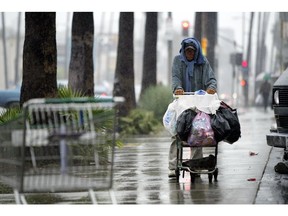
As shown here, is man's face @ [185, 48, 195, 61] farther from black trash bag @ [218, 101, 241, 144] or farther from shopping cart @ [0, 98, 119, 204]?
shopping cart @ [0, 98, 119, 204]

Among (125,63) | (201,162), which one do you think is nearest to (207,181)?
(201,162)

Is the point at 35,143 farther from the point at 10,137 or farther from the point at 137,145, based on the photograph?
the point at 137,145

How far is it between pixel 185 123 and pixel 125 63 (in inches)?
582

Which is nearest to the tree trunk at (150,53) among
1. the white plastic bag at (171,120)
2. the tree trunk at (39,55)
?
the tree trunk at (39,55)

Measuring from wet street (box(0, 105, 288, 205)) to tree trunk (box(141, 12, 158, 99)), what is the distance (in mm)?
13070

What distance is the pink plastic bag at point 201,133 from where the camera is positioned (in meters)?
11.8

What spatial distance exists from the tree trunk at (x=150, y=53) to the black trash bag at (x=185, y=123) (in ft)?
61.6

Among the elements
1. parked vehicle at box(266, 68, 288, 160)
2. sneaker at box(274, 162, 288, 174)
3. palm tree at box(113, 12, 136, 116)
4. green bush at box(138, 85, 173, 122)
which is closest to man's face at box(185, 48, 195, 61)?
parked vehicle at box(266, 68, 288, 160)

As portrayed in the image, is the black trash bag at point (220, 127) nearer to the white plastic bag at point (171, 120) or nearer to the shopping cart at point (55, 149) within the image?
the white plastic bag at point (171, 120)

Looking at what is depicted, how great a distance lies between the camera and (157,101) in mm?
27891

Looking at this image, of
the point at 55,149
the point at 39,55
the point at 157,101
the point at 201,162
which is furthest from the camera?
the point at 157,101

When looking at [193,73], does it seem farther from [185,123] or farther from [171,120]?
[185,123]

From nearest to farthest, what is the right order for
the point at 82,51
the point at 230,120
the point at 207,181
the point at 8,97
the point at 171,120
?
the point at 230,120
the point at 171,120
the point at 207,181
the point at 82,51
the point at 8,97

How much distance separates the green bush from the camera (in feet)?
91.2
